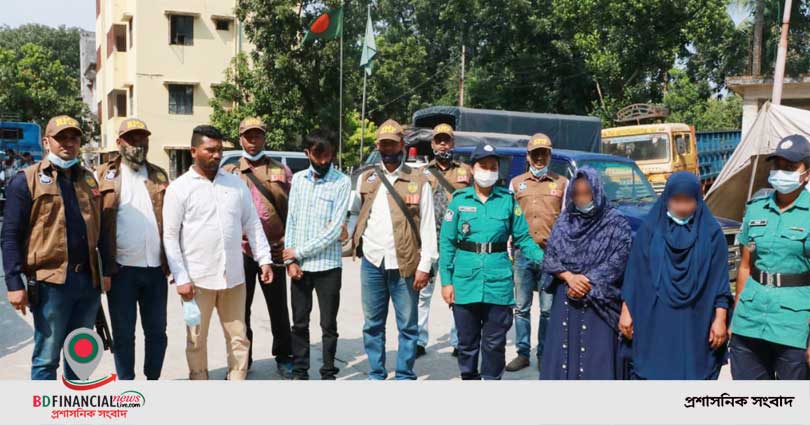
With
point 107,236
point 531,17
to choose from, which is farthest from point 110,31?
point 107,236

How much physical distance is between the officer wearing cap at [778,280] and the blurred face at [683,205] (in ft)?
1.48

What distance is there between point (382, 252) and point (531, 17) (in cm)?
2656

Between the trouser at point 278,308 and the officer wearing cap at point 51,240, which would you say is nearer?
the officer wearing cap at point 51,240

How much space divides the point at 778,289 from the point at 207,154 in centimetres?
344

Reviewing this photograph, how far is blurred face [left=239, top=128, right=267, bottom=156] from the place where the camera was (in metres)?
5.34

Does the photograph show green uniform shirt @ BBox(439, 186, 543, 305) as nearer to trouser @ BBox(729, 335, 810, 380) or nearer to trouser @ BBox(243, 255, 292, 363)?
trouser @ BBox(729, 335, 810, 380)

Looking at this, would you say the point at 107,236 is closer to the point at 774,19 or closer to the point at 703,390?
the point at 703,390

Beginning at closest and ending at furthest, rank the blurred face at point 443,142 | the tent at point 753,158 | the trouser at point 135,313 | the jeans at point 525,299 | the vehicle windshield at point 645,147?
1. the trouser at point 135,313
2. the jeans at point 525,299
3. the blurred face at point 443,142
4. the tent at point 753,158
5. the vehicle windshield at point 645,147

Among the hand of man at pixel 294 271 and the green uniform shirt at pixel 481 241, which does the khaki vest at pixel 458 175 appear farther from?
the hand of man at pixel 294 271

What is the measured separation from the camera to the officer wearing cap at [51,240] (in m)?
3.90

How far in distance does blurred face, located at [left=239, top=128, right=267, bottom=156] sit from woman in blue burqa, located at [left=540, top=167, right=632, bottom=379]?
251cm

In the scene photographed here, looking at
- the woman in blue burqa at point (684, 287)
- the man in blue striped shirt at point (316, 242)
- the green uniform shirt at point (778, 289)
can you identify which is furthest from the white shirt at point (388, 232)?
the green uniform shirt at point (778, 289)

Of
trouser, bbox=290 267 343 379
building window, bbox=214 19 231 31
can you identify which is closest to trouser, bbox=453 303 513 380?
trouser, bbox=290 267 343 379

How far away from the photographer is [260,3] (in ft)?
74.3
